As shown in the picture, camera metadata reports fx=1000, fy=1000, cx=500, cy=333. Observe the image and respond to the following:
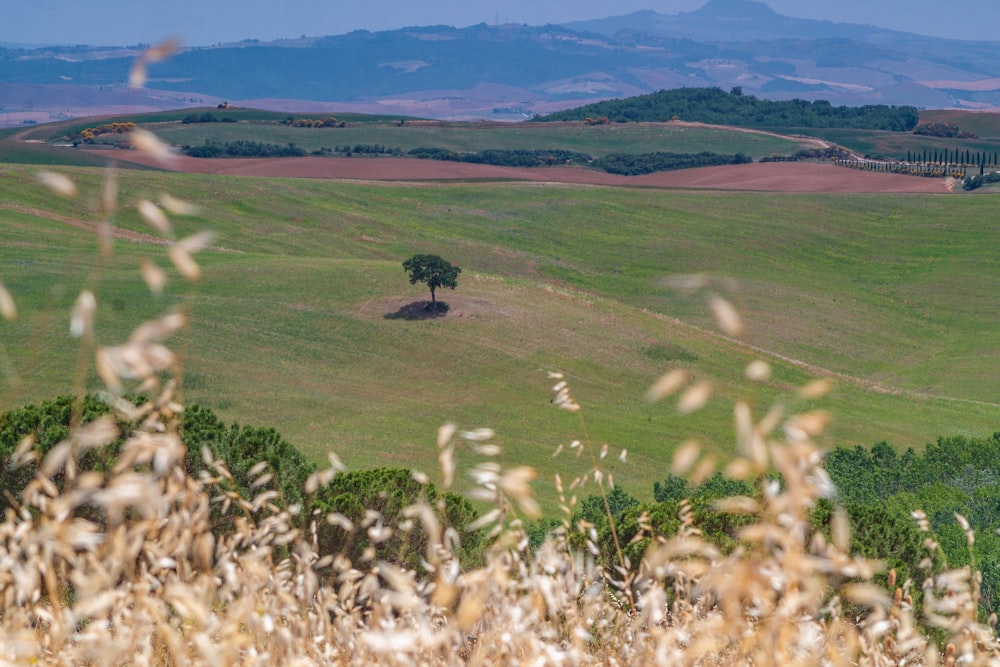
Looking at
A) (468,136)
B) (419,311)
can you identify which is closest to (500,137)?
(468,136)

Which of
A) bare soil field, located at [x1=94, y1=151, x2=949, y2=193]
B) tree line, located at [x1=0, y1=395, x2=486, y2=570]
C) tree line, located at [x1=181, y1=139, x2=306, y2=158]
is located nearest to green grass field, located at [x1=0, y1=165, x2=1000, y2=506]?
tree line, located at [x1=0, y1=395, x2=486, y2=570]

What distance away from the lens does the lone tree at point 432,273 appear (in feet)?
172

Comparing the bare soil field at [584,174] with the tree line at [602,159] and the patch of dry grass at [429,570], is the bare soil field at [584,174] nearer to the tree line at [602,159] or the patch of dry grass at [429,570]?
the tree line at [602,159]

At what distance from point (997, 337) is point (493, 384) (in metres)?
40.0

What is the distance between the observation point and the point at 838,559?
3.54m

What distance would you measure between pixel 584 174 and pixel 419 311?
2839 inches

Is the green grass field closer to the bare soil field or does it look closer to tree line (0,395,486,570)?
tree line (0,395,486,570)

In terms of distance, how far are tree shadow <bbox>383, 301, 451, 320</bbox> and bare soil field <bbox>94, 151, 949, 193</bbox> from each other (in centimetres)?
5374

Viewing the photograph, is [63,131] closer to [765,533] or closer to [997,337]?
[997,337]

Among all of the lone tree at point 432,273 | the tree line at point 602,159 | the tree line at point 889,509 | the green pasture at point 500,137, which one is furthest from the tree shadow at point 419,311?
the green pasture at point 500,137

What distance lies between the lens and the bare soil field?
344 ft

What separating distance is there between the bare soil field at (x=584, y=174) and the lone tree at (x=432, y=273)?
52611mm

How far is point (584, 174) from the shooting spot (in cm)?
12019

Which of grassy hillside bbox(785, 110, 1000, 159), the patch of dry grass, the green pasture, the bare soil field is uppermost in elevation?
grassy hillside bbox(785, 110, 1000, 159)
